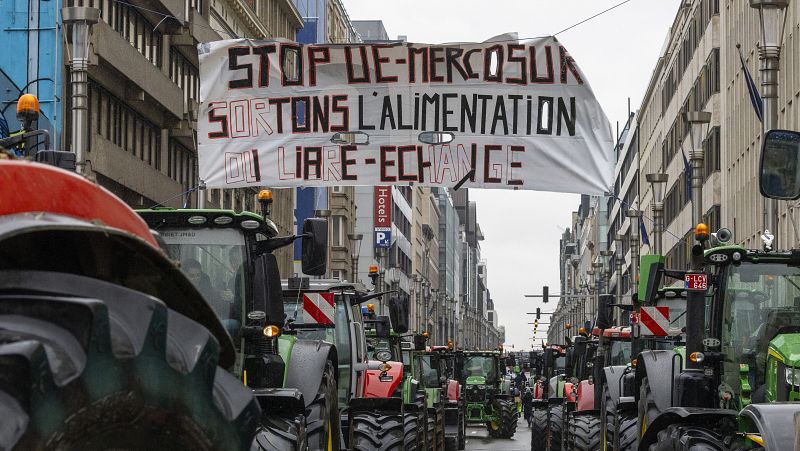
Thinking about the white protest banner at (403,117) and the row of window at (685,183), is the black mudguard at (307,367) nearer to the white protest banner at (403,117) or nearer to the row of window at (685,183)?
the white protest banner at (403,117)

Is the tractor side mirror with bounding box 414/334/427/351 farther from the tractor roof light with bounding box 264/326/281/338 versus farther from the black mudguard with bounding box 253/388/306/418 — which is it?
the black mudguard with bounding box 253/388/306/418

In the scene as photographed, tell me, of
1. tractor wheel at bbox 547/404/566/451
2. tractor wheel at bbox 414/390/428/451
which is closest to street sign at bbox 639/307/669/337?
tractor wheel at bbox 414/390/428/451

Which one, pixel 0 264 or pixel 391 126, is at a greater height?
pixel 391 126

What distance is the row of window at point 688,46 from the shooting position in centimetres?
6531

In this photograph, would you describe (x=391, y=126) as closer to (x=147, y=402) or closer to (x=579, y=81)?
(x=579, y=81)

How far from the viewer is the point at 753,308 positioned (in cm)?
1103

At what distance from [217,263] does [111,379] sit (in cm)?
738

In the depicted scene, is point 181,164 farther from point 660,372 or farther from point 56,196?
point 56,196

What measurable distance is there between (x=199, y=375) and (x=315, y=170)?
1060 cm

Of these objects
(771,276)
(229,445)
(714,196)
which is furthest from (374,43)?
(714,196)

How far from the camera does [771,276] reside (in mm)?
11031

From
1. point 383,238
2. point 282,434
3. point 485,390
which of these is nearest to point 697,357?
point 282,434

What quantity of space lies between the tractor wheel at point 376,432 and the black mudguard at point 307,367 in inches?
154

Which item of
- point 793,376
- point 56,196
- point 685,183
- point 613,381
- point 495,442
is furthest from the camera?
point 685,183
